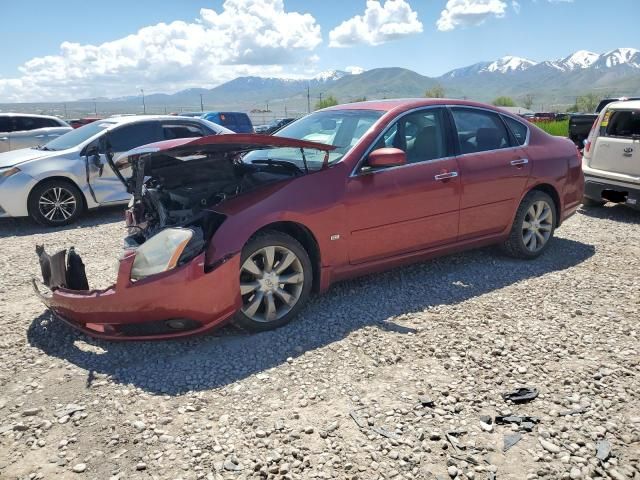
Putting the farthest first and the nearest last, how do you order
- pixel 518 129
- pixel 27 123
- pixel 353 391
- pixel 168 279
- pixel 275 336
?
pixel 27 123, pixel 518 129, pixel 275 336, pixel 168 279, pixel 353 391

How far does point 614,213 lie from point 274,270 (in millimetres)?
6404

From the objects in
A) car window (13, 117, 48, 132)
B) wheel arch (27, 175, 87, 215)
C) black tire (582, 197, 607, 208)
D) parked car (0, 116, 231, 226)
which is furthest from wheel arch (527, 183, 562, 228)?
car window (13, 117, 48, 132)

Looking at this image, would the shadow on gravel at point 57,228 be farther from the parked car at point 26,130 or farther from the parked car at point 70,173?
the parked car at point 26,130

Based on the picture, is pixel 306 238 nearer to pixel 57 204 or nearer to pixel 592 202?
pixel 57 204

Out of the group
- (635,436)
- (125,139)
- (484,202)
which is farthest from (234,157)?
(125,139)

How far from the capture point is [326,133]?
4.68m

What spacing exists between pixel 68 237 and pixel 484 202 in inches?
211

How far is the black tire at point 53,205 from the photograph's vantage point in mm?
7449

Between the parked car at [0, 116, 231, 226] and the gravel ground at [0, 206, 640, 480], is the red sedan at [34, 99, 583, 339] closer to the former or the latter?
the gravel ground at [0, 206, 640, 480]

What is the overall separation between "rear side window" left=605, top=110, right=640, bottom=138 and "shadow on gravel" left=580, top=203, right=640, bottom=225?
1174 mm

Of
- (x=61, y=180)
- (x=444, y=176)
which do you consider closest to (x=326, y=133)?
(x=444, y=176)

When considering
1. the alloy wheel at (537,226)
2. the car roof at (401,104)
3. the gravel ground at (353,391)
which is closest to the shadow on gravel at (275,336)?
the gravel ground at (353,391)

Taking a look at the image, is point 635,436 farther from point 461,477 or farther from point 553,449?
point 461,477

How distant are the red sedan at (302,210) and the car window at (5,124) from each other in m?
10.1
